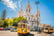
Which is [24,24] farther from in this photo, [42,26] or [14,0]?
[14,0]

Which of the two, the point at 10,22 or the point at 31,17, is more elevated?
the point at 31,17

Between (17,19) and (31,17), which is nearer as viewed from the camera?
(17,19)

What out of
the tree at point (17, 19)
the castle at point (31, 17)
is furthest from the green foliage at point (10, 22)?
the castle at point (31, 17)

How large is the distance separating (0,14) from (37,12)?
107 cm

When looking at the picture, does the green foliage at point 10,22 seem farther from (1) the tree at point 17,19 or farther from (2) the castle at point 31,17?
(2) the castle at point 31,17

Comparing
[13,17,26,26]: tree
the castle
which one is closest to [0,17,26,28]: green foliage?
[13,17,26,26]: tree

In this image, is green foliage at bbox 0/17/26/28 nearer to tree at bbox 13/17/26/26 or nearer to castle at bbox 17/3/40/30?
tree at bbox 13/17/26/26

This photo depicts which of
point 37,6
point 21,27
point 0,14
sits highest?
point 37,6

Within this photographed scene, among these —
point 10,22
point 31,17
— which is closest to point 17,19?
point 10,22

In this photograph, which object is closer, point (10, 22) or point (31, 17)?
point (10, 22)

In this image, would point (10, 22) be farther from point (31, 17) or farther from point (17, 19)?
point (31, 17)

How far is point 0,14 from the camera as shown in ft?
9.26

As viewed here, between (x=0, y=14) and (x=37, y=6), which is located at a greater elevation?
(x=37, y=6)

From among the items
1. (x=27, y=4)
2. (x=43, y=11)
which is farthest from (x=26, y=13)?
(x=43, y=11)
